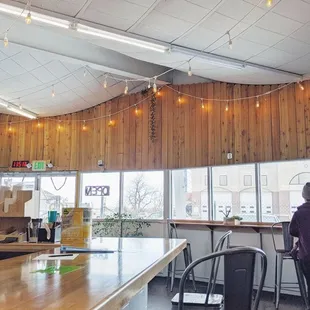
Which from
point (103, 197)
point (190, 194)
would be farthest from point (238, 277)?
point (103, 197)

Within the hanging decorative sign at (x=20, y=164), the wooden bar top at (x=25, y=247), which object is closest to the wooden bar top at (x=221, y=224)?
the hanging decorative sign at (x=20, y=164)

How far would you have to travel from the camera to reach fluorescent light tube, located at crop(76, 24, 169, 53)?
3.72m

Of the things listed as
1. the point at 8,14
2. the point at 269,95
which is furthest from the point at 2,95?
the point at 269,95

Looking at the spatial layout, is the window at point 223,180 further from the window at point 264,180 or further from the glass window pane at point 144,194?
the glass window pane at point 144,194

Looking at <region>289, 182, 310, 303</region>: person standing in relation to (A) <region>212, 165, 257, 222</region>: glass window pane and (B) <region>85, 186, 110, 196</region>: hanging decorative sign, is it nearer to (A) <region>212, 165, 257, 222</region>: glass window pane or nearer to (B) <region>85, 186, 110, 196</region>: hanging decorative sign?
(A) <region>212, 165, 257, 222</region>: glass window pane

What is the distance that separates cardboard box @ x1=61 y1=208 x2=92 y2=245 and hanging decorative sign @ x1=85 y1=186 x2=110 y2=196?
492 centimetres

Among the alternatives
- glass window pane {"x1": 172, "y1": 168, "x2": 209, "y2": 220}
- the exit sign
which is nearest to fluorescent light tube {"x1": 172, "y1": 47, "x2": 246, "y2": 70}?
glass window pane {"x1": 172, "y1": 168, "x2": 209, "y2": 220}

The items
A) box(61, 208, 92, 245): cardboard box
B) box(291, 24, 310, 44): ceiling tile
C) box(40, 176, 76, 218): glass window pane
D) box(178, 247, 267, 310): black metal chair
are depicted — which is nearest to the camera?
box(178, 247, 267, 310): black metal chair

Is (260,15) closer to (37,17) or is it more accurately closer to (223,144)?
(37,17)

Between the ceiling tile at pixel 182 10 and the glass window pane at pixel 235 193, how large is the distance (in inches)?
118

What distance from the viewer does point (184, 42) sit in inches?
160

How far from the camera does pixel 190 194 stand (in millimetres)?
6480

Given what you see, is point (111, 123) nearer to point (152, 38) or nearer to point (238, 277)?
point (152, 38)

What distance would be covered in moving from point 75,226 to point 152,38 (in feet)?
7.89
